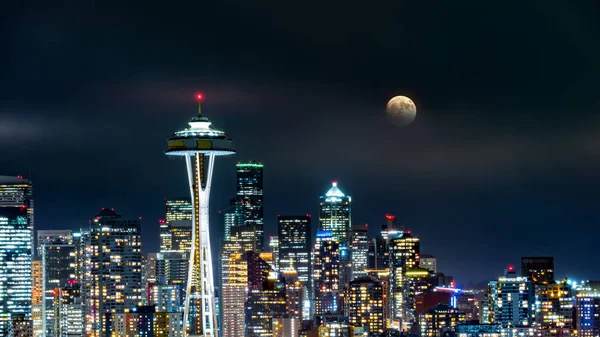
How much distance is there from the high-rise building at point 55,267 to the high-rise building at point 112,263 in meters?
4.56

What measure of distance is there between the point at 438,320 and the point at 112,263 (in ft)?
40.1

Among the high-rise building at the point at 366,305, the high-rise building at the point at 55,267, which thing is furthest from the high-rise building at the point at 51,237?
the high-rise building at the point at 366,305

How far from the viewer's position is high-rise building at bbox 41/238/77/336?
57250mm

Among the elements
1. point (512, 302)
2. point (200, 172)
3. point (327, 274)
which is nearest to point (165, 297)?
point (327, 274)

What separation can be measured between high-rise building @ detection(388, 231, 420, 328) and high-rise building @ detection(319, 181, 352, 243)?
2.69 metres

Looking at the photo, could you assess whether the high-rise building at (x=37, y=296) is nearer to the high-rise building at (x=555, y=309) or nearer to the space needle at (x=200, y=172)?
the space needle at (x=200, y=172)

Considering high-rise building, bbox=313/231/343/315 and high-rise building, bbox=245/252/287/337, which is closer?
high-rise building, bbox=245/252/287/337

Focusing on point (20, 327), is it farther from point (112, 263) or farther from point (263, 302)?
point (263, 302)

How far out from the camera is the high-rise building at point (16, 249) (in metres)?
55.0

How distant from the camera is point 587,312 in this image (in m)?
47.2

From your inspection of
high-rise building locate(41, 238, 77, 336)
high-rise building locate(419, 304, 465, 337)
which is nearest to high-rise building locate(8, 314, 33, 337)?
high-rise building locate(41, 238, 77, 336)

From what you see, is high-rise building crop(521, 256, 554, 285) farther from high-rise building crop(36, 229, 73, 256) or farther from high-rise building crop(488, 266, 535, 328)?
high-rise building crop(36, 229, 73, 256)

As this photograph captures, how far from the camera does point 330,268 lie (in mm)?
61656

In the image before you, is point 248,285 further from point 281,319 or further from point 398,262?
point 398,262
